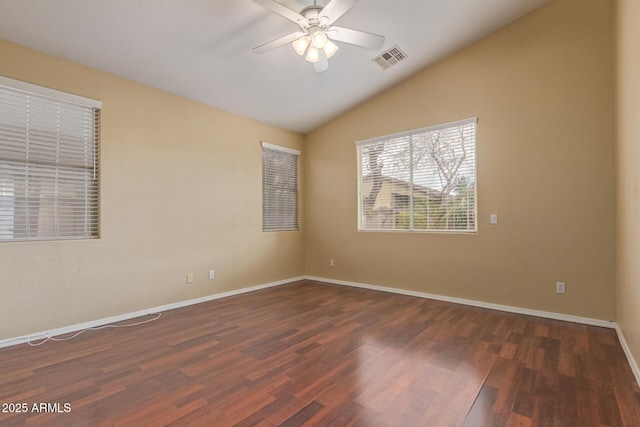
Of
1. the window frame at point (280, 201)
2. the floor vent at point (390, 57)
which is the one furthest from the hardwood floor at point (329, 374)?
the floor vent at point (390, 57)

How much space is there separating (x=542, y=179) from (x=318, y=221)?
11.0ft

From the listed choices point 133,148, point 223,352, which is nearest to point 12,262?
point 133,148

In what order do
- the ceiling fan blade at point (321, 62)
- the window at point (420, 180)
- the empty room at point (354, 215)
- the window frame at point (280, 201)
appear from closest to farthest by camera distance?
the empty room at point (354, 215), the ceiling fan blade at point (321, 62), the window at point (420, 180), the window frame at point (280, 201)

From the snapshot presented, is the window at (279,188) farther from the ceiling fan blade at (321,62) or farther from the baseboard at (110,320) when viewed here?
the ceiling fan blade at (321,62)

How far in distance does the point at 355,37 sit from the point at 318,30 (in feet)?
1.18

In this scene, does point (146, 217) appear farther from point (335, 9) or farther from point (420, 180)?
point (420, 180)

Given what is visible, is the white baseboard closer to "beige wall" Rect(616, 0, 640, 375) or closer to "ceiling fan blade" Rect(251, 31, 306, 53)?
"beige wall" Rect(616, 0, 640, 375)

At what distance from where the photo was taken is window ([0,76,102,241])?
9.04 ft

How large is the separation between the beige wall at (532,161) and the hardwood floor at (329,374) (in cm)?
55

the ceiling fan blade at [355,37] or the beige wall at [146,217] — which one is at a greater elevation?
the ceiling fan blade at [355,37]

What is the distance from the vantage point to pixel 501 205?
3.71m

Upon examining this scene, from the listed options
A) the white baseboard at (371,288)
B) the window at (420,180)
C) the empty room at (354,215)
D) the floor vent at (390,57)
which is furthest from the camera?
the window at (420,180)

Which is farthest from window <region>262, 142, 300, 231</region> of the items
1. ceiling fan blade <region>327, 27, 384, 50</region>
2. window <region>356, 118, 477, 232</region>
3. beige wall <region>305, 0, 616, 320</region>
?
ceiling fan blade <region>327, 27, 384, 50</region>

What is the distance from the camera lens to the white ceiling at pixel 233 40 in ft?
8.54
